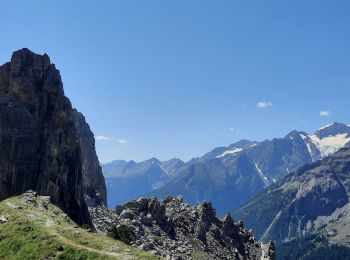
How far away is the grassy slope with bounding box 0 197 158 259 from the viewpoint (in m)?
35.3

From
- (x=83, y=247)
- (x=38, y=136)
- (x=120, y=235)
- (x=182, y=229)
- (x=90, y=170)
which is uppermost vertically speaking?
(x=38, y=136)

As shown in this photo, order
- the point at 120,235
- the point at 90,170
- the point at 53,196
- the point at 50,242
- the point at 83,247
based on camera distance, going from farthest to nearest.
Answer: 1. the point at 90,170
2. the point at 53,196
3. the point at 120,235
4. the point at 50,242
5. the point at 83,247

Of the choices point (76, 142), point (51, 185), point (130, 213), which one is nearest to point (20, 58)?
point (76, 142)

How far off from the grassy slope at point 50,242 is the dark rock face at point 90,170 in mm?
77000

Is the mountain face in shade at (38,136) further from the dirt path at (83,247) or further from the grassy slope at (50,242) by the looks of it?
the dirt path at (83,247)

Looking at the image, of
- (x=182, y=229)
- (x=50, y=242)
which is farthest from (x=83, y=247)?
(x=182, y=229)

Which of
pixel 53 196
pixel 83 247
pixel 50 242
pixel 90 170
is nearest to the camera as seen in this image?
pixel 83 247

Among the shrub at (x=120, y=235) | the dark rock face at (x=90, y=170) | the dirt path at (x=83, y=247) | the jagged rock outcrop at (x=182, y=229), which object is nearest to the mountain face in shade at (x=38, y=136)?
the shrub at (x=120, y=235)

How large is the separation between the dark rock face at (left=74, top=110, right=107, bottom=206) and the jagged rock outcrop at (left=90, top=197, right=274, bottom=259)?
1294cm

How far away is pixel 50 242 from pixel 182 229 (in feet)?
267

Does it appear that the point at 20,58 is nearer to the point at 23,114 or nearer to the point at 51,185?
the point at 23,114

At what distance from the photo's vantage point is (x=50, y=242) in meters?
37.6

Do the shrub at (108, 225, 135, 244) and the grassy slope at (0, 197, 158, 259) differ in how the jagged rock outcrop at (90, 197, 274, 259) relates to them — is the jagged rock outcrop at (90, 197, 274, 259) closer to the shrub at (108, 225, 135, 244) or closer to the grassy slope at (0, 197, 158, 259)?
the shrub at (108, 225, 135, 244)

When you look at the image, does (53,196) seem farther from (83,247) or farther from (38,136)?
(83,247)
